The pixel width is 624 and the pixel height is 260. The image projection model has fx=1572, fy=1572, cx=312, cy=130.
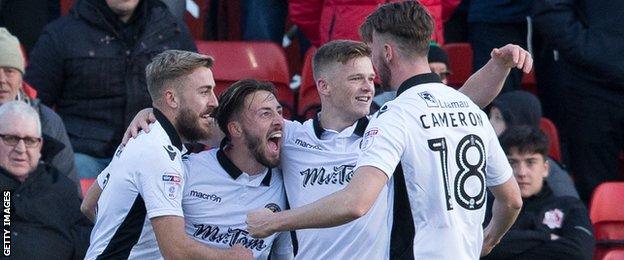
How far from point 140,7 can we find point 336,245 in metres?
3.20

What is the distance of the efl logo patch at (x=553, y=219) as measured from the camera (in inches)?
333

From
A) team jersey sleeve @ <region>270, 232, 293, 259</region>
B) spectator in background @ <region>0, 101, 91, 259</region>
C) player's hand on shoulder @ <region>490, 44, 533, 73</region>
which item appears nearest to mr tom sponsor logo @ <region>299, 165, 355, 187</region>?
team jersey sleeve @ <region>270, 232, 293, 259</region>

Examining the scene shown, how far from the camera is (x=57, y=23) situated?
9609 mm

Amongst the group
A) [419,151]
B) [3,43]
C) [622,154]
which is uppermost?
[419,151]

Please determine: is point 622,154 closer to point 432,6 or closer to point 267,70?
point 432,6

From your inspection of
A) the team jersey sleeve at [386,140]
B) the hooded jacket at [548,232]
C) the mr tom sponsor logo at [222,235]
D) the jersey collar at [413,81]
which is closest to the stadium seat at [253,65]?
the hooded jacket at [548,232]

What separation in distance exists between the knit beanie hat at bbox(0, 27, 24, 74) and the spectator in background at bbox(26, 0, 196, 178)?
1.11 feet

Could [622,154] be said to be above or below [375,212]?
below

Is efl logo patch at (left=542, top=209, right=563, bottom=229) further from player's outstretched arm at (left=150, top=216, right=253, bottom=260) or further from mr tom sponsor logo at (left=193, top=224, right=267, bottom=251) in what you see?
player's outstretched arm at (left=150, top=216, right=253, bottom=260)

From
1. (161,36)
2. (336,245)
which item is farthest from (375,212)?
(161,36)

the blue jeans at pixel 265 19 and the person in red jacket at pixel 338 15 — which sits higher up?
the person in red jacket at pixel 338 15

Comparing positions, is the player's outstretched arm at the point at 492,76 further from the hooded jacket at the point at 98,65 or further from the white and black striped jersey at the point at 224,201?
the hooded jacket at the point at 98,65

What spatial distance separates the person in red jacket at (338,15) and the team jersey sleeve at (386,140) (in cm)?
321

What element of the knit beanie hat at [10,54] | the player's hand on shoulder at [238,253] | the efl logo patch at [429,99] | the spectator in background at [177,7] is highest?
the efl logo patch at [429,99]
